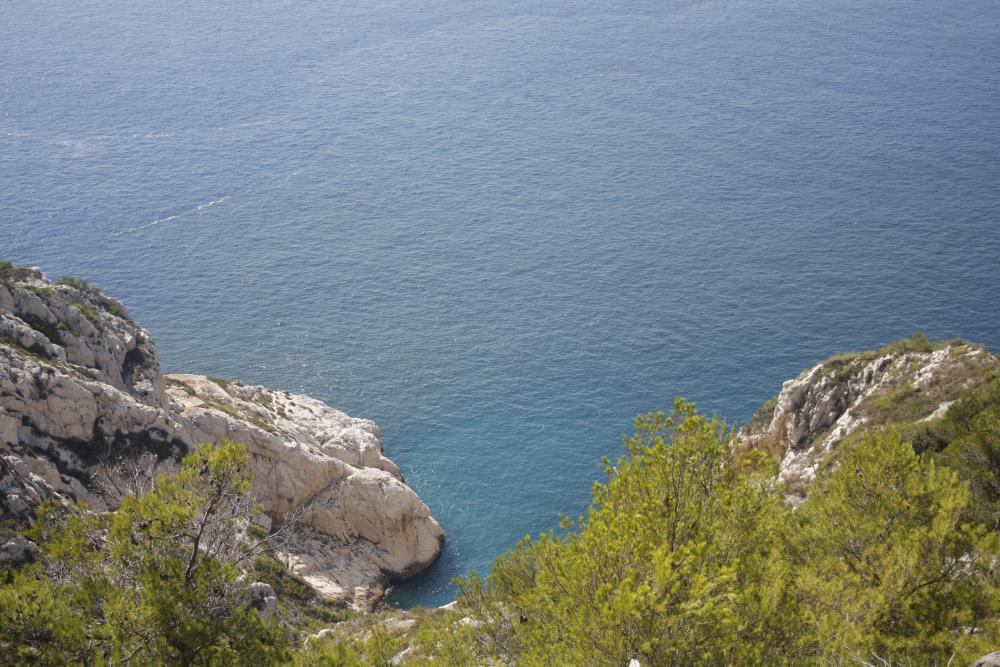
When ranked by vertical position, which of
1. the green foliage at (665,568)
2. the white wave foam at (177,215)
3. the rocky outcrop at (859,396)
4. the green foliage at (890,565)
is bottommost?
the rocky outcrop at (859,396)

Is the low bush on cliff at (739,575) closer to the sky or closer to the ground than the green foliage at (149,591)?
closer to the ground

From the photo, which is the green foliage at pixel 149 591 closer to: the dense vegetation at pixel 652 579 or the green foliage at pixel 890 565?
the dense vegetation at pixel 652 579

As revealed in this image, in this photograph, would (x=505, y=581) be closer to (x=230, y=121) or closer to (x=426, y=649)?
(x=426, y=649)

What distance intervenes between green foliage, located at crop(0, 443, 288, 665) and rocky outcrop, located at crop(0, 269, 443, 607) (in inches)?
686

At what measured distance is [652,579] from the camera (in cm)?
1966

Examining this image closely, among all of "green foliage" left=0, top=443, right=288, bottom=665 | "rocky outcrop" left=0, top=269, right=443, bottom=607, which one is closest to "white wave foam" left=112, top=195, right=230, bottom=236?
A: "rocky outcrop" left=0, top=269, right=443, bottom=607

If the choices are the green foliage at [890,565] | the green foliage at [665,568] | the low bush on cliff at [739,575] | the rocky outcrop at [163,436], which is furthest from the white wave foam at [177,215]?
the green foliage at [890,565]

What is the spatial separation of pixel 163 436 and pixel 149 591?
30724 mm

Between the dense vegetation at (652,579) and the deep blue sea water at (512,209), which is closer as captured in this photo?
the dense vegetation at (652,579)

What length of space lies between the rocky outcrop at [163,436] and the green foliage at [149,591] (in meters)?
17.4

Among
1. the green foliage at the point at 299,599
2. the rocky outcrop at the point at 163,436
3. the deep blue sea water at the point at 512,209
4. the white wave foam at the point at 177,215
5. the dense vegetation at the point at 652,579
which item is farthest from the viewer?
the white wave foam at the point at 177,215

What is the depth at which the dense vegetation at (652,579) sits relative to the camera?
1912 cm

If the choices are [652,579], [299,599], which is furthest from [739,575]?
[299,599]

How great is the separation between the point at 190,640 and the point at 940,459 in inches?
1110
